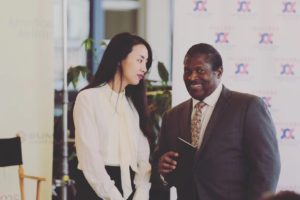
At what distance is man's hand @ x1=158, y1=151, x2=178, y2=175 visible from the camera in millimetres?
2971

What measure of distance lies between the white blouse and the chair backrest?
1103 millimetres

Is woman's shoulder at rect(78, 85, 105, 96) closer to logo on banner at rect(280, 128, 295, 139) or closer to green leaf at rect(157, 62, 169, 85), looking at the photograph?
logo on banner at rect(280, 128, 295, 139)

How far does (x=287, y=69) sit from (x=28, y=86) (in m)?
2.02

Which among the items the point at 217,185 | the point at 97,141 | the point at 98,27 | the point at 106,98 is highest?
the point at 98,27

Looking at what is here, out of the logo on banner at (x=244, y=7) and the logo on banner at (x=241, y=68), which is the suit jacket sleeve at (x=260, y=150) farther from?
the logo on banner at (x=244, y=7)

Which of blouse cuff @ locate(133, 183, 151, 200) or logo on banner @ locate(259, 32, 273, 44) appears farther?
logo on banner @ locate(259, 32, 273, 44)

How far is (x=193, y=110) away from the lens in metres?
3.02

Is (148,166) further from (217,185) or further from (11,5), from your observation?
(11,5)

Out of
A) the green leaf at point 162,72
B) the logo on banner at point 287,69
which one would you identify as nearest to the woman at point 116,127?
the logo on banner at point 287,69

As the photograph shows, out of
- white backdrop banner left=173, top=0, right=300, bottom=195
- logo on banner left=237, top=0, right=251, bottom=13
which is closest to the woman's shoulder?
white backdrop banner left=173, top=0, right=300, bottom=195

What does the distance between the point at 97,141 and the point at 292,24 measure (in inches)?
80.0

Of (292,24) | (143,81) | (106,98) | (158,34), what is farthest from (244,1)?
(158,34)

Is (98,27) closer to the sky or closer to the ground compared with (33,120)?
closer to the sky

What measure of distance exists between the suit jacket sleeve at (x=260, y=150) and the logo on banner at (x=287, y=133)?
1.56m
